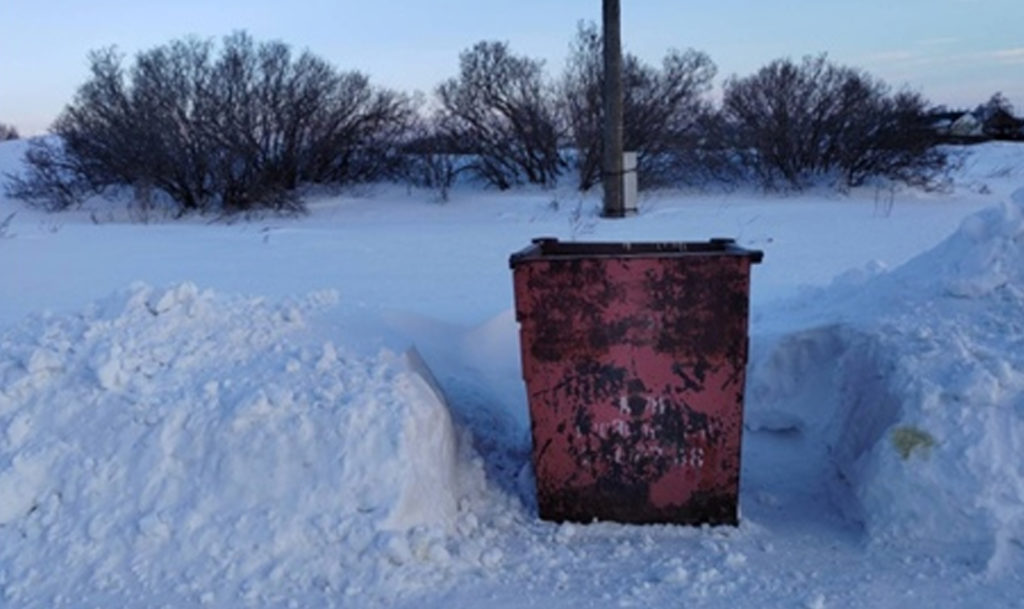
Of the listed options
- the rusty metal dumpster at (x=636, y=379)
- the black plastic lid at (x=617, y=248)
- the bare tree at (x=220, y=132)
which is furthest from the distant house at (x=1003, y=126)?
the rusty metal dumpster at (x=636, y=379)

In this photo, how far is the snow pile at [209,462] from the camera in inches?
127

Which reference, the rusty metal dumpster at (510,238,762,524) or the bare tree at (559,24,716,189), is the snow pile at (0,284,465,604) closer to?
the rusty metal dumpster at (510,238,762,524)

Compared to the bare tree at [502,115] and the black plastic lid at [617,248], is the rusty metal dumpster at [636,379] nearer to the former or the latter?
the black plastic lid at [617,248]

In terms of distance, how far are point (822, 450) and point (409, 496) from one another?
6.60 feet

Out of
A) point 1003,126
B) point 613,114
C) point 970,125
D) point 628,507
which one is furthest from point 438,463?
point 1003,126

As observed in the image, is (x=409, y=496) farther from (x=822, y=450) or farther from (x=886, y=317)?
(x=886, y=317)

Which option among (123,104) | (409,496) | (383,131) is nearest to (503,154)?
(383,131)

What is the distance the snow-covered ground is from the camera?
10.4 ft

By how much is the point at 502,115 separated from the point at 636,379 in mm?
12959

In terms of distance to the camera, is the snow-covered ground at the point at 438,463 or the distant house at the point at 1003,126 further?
the distant house at the point at 1003,126

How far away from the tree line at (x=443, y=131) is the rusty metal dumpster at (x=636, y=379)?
1103 cm

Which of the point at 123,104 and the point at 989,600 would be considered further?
the point at 123,104

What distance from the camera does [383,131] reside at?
53.7 feet

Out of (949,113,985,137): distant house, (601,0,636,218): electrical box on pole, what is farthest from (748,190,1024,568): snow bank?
(949,113,985,137): distant house
